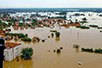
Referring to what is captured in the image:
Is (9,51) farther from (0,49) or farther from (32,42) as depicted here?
(0,49)

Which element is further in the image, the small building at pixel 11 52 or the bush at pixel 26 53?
the bush at pixel 26 53

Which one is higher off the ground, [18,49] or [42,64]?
[18,49]

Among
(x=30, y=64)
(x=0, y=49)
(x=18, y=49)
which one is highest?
(x=0, y=49)

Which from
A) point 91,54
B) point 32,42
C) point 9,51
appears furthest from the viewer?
point 32,42

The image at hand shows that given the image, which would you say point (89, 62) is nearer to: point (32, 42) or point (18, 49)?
point (18, 49)

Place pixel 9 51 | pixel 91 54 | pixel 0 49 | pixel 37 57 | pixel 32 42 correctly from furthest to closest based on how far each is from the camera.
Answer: pixel 32 42, pixel 91 54, pixel 37 57, pixel 9 51, pixel 0 49

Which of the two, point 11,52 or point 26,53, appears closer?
point 11,52

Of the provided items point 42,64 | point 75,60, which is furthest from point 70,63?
point 42,64

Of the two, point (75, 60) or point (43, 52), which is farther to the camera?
point (43, 52)

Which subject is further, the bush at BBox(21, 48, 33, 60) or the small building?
the bush at BBox(21, 48, 33, 60)
